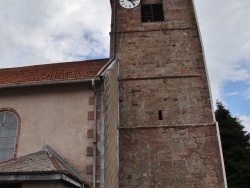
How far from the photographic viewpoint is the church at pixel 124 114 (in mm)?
8336

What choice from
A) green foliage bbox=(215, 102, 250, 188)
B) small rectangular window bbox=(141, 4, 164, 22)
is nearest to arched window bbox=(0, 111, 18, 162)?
small rectangular window bbox=(141, 4, 164, 22)

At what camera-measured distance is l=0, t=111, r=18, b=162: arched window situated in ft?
30.0

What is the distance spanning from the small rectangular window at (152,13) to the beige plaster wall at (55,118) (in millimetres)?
5905

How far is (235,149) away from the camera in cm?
2033

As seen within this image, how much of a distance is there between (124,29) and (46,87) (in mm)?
5288

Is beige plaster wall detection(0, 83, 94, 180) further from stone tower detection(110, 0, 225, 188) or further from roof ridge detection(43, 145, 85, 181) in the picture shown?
stone tower detection(110, 0, 225, 188)

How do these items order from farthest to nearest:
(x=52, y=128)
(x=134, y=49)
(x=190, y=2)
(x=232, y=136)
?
(x=232, y=136) < (x=190, y=2) < (x=134, y=49) < (x=52, y=128)

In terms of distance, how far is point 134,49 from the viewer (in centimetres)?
1292

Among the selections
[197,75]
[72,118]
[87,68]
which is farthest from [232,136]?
[72,118]

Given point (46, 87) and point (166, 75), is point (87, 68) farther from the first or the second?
point (166, 75)

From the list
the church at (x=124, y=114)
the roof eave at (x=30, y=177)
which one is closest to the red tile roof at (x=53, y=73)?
the church at (x=124, y=114)

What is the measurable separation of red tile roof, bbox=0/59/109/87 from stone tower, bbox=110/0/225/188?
1.48 meters

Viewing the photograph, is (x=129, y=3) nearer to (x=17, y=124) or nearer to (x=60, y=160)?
(x=17, y=124)

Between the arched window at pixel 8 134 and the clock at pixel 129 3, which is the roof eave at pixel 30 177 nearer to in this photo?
the arched window at pixel 8 134
